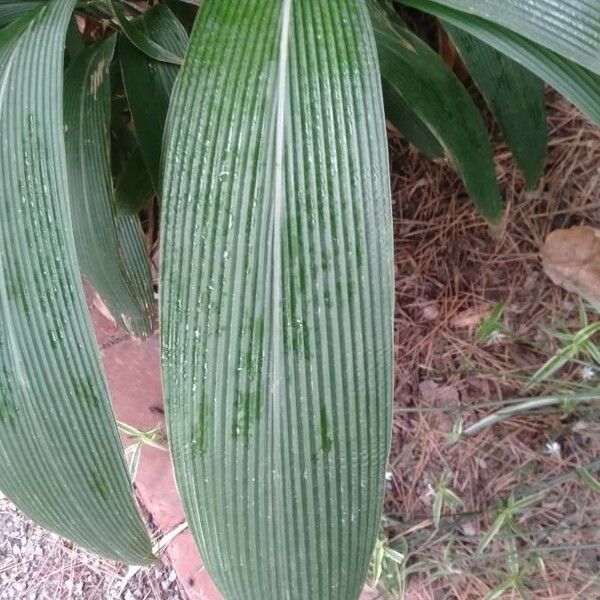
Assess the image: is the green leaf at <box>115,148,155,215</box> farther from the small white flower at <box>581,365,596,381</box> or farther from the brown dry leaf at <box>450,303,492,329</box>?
the small white flower at <box>581,365,596,381</box>

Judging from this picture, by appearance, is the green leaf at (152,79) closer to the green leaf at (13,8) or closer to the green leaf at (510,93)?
the green leaf at (13,8)

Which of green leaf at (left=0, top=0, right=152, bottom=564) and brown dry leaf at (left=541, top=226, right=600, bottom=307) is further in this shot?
brown dry leaf at (left=541, top=226, right=600, bottom=307)

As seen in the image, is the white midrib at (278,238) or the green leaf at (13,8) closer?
the white midrib at (278,238)

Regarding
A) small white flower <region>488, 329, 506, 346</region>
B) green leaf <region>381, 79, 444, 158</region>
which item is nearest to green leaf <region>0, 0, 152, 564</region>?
green leaf <region>381, 79, 444, 158</region>

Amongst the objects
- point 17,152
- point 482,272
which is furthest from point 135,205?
point 482,272

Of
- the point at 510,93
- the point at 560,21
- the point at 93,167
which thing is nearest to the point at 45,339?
the point at 93,167

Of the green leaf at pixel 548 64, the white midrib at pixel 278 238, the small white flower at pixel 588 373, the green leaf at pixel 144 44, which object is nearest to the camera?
the white midrib at pixel 278 238

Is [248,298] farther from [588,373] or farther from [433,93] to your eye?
[588,373]

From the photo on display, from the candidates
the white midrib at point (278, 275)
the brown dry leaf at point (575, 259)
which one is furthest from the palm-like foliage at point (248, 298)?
the brown dry leaf at point (575, 259)
